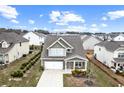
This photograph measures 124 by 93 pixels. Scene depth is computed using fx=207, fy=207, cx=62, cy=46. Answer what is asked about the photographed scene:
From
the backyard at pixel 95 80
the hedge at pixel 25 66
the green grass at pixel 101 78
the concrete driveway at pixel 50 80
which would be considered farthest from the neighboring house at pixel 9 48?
the green grass at pixel 101 78

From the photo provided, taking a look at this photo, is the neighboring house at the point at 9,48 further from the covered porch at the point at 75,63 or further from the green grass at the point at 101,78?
the green grass at the point at 101,78

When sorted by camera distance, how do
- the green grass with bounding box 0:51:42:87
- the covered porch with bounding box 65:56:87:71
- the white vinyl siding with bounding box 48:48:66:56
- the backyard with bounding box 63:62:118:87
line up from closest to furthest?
the green grass with bounding box 0:51:42:87, the backyard with bounding box 63:62:118:87, the covered porch with bounding box 65:56:87:71, the white vinyl siding with bounding box 48:48:66:56

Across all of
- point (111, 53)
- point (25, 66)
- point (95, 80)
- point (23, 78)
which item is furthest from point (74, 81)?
point (111, 53)

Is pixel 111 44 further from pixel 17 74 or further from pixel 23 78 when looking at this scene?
pixel 17 74

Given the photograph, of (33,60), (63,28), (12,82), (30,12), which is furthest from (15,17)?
(33,60)

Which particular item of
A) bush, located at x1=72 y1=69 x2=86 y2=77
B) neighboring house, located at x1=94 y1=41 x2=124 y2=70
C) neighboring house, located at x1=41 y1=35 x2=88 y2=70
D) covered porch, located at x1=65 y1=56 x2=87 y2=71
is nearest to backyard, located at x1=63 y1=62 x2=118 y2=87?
bush, located at x1=72 y1=69 x2=86 y2=77

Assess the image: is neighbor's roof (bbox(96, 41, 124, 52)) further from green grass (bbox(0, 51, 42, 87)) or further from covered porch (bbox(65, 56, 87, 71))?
green grass (bbox(0, 51, 42, 87))

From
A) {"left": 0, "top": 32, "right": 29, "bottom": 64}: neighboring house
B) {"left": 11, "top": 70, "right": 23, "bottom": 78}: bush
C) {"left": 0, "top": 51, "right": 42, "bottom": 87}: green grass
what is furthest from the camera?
{"left": 0, "top": 32, "right": 29, "bottom": 64}: neighboring house
